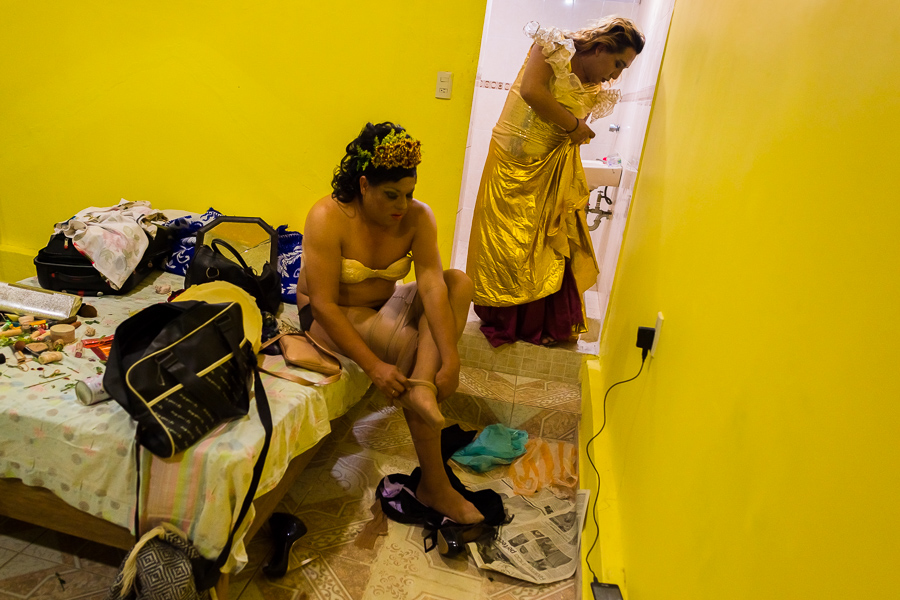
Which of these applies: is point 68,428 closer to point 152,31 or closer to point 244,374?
point 244,374

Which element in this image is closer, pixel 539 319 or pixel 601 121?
pixel 539 319

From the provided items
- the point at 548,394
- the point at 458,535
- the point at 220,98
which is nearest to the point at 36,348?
the point at 458,535

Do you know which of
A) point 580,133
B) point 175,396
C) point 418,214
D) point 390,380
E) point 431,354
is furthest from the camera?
point 580,133

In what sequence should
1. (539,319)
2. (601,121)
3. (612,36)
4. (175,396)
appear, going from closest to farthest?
(175,396) → (612,36) → (539,319) → (601,121)

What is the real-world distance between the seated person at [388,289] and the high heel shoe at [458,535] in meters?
0.03

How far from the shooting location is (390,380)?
5.24 ft

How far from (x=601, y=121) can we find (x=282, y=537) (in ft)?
10.8

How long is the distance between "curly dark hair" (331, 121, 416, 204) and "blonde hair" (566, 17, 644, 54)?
0.85m

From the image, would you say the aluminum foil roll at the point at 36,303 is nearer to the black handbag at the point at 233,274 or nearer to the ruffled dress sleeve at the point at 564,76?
the black handbag at the point at 233,274

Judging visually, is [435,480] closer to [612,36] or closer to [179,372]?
[179,372]

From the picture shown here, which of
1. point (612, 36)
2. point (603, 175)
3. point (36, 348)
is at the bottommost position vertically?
point (36, 348)

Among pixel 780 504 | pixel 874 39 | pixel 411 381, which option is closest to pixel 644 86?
pixel 411 381

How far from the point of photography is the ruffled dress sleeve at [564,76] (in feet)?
6.21

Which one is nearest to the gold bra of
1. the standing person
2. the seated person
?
the seated person
